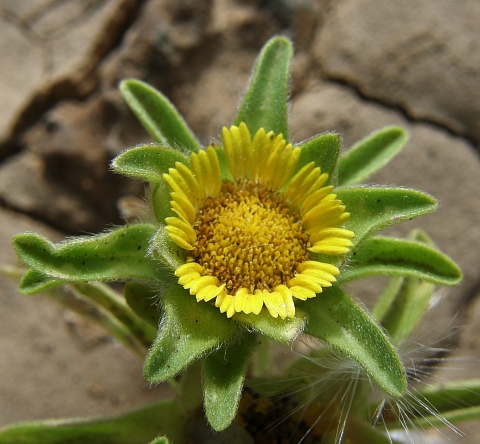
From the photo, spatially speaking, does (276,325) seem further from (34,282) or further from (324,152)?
(34,282)

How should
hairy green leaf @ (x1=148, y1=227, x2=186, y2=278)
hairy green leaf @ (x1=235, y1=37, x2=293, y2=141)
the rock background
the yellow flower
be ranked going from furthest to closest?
the rock background → hairy green leaf @ (x1=235, y1=37, x2=293, y2=141) → the yellow flower → hairy green leaf @ (x1=148, y1=227, x2=186, y2=278)

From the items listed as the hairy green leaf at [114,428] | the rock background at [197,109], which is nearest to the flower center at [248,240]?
the hairy green leaf at [114,428]

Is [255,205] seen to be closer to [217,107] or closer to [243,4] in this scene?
[217,107]

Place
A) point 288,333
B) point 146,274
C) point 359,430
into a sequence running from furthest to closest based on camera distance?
point 359,430, point 146,274, point 288,333

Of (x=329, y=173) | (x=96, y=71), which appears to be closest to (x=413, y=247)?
(x=329, y=173)

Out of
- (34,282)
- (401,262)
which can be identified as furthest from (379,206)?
(34,282)

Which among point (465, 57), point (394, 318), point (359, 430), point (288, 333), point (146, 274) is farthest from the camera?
point (465, 57)

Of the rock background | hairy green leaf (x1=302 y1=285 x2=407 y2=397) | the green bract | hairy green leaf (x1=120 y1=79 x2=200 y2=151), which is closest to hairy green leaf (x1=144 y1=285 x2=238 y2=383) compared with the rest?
the green bract

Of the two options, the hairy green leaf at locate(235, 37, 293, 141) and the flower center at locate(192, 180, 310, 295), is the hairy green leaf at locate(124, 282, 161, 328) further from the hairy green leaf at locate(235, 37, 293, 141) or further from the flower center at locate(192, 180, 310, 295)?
the hairy green leaf at locate(235, 37, 293, 141)
